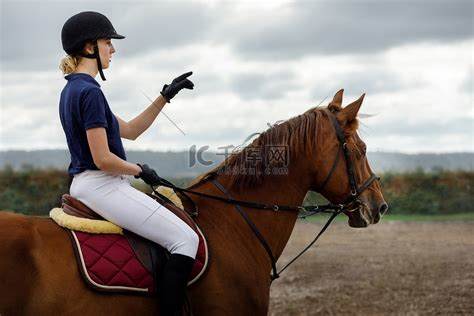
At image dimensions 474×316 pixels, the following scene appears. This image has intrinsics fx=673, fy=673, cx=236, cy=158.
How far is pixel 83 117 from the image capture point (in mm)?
4324

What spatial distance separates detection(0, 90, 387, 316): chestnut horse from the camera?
13.6 feet

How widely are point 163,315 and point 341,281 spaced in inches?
356

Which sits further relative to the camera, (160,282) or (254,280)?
(254,280)

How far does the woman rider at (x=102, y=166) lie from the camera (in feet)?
14.2

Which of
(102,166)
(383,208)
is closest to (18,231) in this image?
(102,166)

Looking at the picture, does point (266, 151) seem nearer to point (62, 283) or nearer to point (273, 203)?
point (273, 203)

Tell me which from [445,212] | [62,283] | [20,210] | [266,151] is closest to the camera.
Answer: [62,283]

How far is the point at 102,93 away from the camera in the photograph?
4.41 m

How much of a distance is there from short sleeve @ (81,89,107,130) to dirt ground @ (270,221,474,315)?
21.6ft

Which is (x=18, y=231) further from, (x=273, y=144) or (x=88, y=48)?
(x=273, y=144)

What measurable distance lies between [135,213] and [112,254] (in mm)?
300

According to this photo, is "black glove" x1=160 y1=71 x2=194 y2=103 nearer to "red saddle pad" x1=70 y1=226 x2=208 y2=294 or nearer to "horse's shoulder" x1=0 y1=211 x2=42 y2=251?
"red saddle pad" x1=70 y1=226 x2=208 y2=294

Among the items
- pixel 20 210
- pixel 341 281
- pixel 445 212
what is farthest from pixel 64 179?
pixel 445 212

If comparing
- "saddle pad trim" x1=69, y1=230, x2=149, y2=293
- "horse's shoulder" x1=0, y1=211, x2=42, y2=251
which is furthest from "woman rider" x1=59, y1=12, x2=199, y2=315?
"horse's shoulder" x1=0, y1=211, x2=42, y2=251
